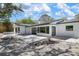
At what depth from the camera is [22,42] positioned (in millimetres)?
6918

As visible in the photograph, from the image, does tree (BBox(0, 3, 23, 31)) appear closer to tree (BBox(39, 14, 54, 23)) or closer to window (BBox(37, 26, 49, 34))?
tree (BBox(39, 14, 54, 23))

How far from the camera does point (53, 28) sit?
6906mm

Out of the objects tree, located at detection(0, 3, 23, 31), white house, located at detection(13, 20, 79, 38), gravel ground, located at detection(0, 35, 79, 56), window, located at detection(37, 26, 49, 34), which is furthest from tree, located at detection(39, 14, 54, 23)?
tree, located at detection(0, 3, 23, 31)

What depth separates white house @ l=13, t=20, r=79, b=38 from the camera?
6.76 metres

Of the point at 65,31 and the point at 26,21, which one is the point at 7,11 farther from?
the point at 65,31

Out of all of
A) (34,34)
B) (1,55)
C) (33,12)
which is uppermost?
(33,12)

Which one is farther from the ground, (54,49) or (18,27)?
(18,27)

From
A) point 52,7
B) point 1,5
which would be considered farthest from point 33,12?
point 1,5

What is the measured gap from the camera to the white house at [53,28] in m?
6.76

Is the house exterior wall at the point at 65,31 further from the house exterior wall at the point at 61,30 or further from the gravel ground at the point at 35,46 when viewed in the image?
the gravel ground at the point at 35,46

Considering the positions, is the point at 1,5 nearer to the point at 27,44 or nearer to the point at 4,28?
the point at 4,28

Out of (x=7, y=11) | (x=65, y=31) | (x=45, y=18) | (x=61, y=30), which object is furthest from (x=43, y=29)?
(x=7, y=11)

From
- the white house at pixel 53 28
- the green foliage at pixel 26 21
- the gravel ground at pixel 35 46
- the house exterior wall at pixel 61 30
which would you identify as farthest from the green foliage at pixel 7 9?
the gravel ground at pixel 35 46

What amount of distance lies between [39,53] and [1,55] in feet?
4.10
